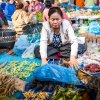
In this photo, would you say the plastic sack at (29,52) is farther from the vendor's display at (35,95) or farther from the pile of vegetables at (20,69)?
the vendor's display at (35,95)

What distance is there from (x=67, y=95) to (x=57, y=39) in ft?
4.77

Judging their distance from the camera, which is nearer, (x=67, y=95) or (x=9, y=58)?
(x=67, y=95)

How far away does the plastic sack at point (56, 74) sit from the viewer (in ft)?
13.3

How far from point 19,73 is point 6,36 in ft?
6.46

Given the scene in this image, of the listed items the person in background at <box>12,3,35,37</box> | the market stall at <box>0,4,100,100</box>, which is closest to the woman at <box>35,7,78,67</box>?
the market stall at <box>0,4,100,100</box>

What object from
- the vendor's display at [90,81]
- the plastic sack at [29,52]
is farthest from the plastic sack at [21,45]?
the vendor's display at [90,81]

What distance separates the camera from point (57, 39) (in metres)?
4.96

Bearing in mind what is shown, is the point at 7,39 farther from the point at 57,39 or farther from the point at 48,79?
the point at 48,79

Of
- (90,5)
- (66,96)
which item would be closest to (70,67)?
(66,96)

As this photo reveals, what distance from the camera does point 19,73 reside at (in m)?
4.58

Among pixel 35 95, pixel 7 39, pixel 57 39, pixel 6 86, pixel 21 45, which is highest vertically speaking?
pixel 57 39

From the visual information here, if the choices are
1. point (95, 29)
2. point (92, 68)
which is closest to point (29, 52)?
point (92, 68)

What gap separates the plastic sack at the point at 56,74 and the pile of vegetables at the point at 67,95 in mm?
232

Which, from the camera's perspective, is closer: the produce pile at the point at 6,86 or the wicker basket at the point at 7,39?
the produce pile at the point at 6,86
